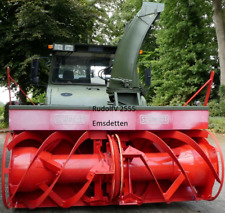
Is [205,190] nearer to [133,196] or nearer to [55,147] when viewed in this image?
[133,196]

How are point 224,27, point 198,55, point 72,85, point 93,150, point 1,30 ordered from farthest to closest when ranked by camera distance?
point 198,55 → point 224,27 → point 1,30 → point 72,85 → point 93,150

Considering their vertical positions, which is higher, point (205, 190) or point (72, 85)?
point (72, 85)

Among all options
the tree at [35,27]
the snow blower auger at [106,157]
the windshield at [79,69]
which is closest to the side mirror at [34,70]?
the windshield at [79,69]

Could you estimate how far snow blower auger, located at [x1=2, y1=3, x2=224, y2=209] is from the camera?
4.34 m

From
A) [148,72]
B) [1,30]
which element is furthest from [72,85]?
[1,30]

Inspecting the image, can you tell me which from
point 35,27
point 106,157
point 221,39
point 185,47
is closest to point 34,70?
point 106,157

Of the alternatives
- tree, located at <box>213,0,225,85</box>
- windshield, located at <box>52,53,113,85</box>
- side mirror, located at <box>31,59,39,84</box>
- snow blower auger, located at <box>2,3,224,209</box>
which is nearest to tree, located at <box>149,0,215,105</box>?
tree, located at <box>213,0,225,85</box>

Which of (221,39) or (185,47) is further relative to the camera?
(185,47)

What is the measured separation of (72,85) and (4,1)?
11.2 m

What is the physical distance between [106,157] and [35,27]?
1207cm

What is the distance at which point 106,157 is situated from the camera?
455 cm

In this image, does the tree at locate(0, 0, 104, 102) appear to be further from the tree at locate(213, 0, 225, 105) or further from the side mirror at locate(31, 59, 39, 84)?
the side mirror at locate(31, 59, 39, 84)

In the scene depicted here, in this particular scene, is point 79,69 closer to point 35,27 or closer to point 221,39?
point 35,27

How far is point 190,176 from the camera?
4.67 m
